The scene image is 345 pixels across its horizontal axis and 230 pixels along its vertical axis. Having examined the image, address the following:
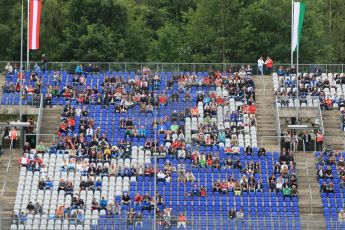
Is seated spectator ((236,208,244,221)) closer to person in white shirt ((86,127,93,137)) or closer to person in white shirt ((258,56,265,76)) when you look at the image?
person in white shirt ((86,127,93,137))

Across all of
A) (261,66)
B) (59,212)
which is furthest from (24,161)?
(261,66)

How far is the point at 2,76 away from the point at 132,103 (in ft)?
29.5

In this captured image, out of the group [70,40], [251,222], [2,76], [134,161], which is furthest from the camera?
[70,40]

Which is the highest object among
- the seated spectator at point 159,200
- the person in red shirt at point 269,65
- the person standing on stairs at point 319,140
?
the person in red shirt at point 269,65

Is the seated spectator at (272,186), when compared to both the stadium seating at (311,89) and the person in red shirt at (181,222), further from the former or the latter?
the stadium seating at (311,89)

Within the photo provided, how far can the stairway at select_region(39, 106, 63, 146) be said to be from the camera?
9894 centimetres

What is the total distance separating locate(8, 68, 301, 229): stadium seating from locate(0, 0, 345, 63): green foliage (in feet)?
40.8

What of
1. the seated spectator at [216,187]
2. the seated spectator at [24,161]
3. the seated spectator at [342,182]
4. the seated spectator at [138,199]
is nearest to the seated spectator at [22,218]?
the seated spectator at [24,161]

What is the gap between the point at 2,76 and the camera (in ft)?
342

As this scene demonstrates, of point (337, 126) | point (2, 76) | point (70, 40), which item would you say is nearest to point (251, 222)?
point (337, 126)

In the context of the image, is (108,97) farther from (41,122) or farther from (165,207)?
(165,207)

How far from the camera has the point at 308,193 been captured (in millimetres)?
93875

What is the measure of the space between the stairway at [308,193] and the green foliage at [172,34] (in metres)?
19.3

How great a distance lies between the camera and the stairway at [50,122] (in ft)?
325
